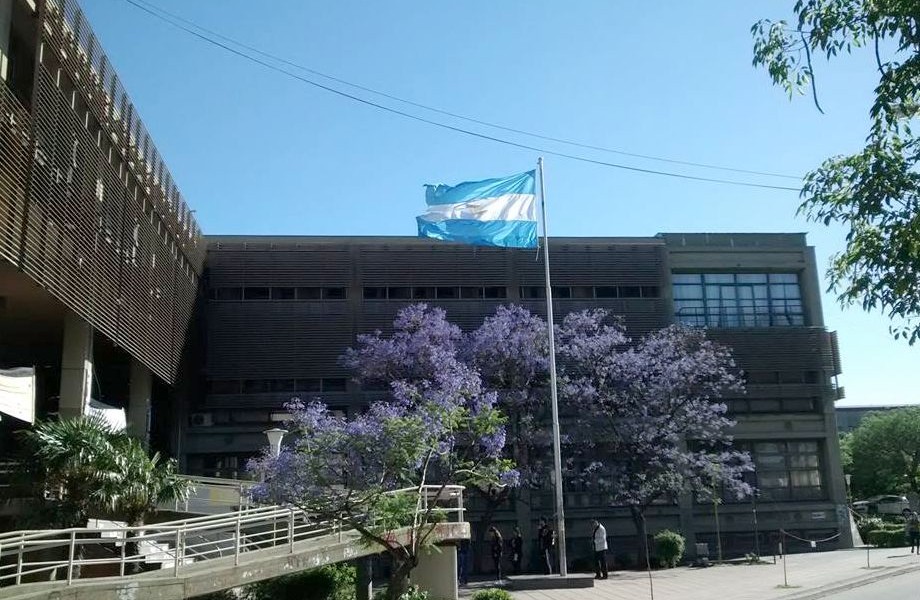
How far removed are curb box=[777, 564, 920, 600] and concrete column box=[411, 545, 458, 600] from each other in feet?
24.9

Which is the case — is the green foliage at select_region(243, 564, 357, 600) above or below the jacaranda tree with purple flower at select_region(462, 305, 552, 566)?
below

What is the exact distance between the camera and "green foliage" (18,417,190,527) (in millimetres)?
18078

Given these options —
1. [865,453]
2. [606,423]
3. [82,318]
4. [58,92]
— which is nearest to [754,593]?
[606,423]

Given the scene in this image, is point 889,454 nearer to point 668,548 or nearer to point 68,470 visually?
point 668,548

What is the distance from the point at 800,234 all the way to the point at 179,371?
3100 centimetres

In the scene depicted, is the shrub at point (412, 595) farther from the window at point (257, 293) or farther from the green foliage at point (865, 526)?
the green foliage at point (865, 526)

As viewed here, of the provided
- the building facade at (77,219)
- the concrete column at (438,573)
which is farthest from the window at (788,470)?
the building facade at (77,219)

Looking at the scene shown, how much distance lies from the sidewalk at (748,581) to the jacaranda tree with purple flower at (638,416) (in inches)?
122

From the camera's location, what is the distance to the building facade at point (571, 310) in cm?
3728

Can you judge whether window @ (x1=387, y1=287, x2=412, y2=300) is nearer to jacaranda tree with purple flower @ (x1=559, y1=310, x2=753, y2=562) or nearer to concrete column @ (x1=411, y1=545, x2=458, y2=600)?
jacaranda tree with purple flower @ (x1=559, y1=310, x2=753, y2=562)

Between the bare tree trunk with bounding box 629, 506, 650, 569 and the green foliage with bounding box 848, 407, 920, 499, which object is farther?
the green foliage with bounding box 848, 407, 920, 499

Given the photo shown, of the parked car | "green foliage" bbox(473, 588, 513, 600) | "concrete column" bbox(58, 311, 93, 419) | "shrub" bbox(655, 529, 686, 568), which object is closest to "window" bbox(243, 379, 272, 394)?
"concrete column" bbox(58, 311, 93, 419)

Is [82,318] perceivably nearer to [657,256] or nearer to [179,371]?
[179,371]

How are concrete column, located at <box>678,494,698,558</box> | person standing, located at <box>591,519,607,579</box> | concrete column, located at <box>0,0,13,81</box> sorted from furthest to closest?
concrete column, located at <box>678,494,698,558</box>, person standing, located at <box>591,519,607,579</box>, concrete column, located at <box>0,0,13,81</box>
